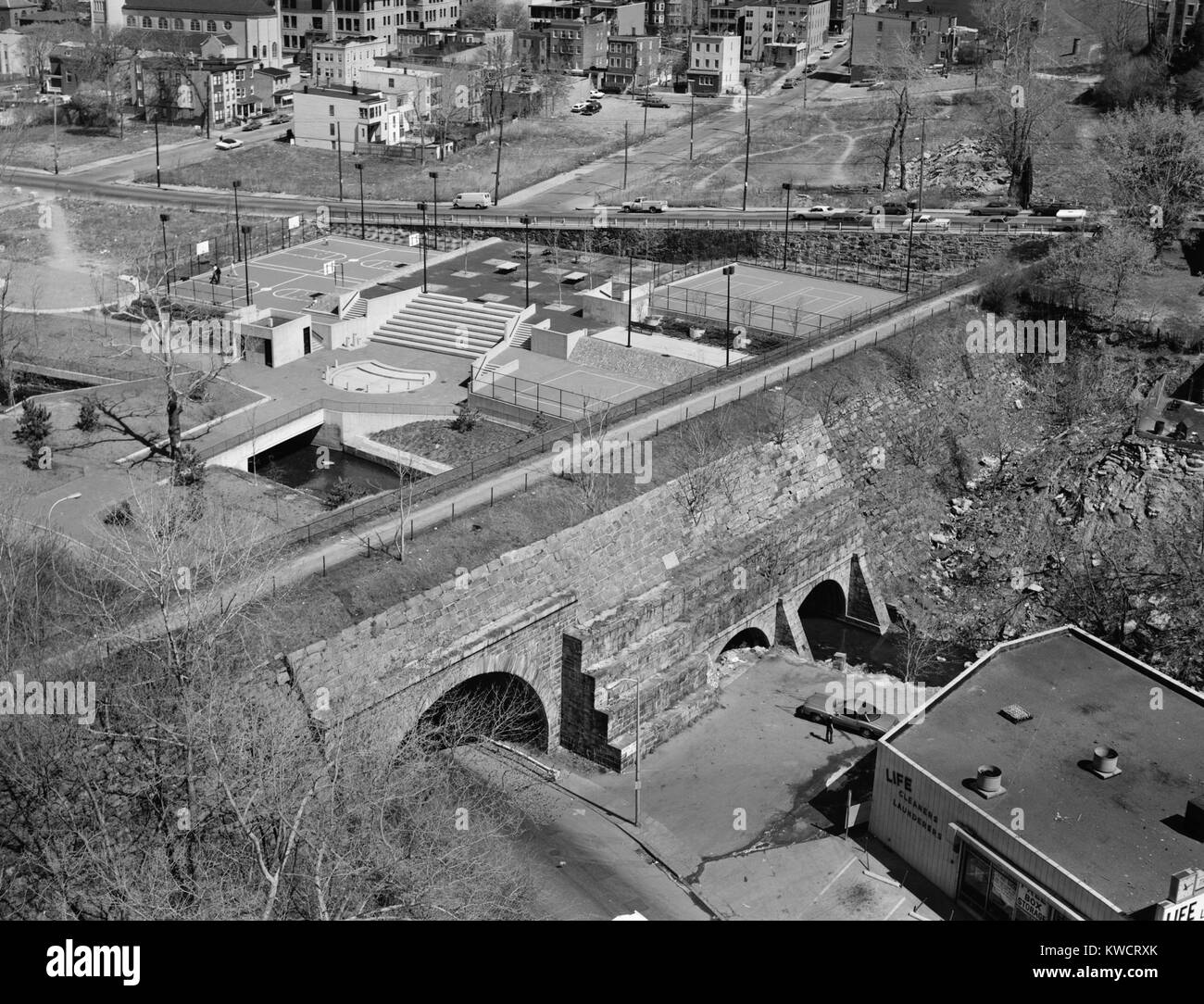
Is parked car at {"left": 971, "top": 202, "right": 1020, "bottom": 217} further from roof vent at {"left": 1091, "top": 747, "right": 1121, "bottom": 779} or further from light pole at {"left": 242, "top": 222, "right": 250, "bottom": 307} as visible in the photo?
roof vent at {"left": 1091, "top": 747, "right": 1121, "bottom": 779}

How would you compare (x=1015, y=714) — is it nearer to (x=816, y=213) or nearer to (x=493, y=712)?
(x=493, y=712)

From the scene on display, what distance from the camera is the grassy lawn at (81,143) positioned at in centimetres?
9925

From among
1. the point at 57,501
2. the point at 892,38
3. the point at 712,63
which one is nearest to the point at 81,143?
the point at 712,63

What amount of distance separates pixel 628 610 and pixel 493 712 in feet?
16.4

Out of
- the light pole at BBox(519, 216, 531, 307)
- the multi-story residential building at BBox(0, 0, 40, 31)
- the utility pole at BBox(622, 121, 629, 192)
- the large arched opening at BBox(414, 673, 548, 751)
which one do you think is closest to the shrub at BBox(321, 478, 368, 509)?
the large arched opening at BBox(414, 673, 548, 751)

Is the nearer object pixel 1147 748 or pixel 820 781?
pixel 1147 748

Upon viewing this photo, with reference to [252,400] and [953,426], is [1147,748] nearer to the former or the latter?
[953,426]

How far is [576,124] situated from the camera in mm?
113062

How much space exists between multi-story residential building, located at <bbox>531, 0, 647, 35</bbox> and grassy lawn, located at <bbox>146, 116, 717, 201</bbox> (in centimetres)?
3028

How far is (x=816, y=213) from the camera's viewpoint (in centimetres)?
8238

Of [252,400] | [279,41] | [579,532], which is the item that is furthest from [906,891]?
[279,41]

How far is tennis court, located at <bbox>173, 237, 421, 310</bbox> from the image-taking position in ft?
221

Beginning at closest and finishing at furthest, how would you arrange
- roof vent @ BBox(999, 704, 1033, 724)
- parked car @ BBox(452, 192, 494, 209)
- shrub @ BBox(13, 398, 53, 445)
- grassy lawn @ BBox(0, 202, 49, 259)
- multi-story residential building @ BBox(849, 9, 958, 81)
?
roof vent @ BBox(999, 704, 1033, 724), shrub @ BBox(13, 398, 53, 445), grassy lawn @ BBox(0, 202, 49, 259), parked car @ BBox(452, 192, 494, 209), multi-story residential building @ BBox(849, 9, 958, 81)

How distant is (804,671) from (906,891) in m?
11.6
